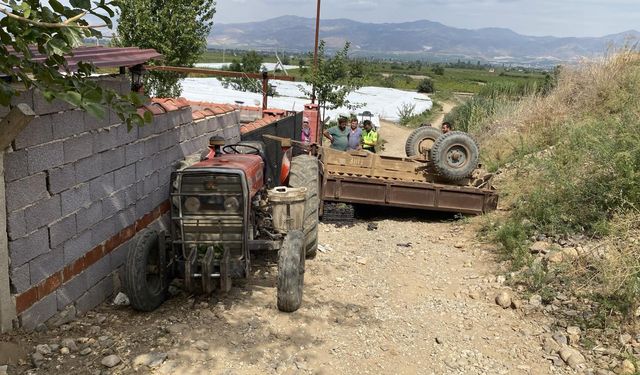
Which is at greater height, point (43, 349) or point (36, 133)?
point (36, 133)

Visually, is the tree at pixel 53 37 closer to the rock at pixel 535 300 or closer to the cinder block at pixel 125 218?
the cinder block at pixel 125 218

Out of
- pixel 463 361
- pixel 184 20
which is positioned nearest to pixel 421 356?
pixel 463 361

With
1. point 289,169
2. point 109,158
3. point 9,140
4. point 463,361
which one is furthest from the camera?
point 289,169

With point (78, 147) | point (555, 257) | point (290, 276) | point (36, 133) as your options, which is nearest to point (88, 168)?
point (78, 147)

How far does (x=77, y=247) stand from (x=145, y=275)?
0.61 metres

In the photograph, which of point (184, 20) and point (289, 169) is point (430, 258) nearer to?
point (289, 169)

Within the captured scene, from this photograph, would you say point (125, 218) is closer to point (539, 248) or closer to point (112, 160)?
point (112, 160)

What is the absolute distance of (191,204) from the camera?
15.7 feet

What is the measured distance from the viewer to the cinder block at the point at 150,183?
5493 mm

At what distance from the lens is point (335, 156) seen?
9094 millimetres

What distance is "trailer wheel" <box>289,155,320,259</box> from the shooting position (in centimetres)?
582

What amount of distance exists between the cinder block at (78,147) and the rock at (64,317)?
48.8 inches

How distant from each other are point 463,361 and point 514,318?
3.84 feet

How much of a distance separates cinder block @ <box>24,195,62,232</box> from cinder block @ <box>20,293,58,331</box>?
1.96 feet
